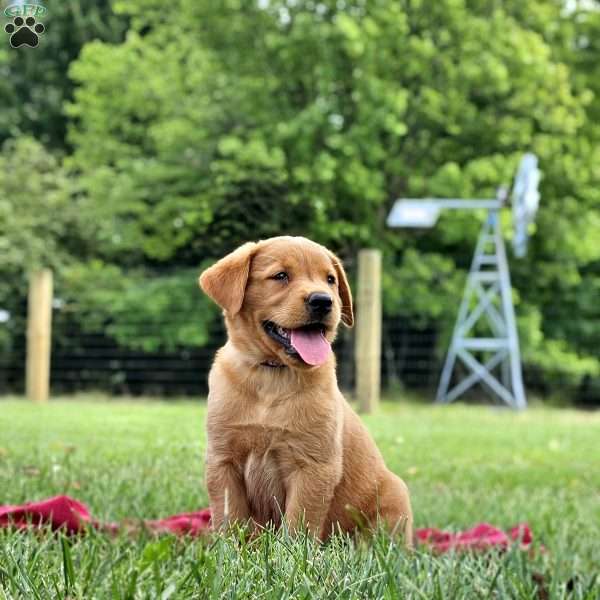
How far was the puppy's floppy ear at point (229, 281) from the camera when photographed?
1.82m

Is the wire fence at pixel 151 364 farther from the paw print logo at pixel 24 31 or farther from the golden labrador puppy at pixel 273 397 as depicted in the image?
the paw print logo at pixel 24 31

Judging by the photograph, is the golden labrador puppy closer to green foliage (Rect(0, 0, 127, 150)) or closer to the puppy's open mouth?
the puppy's open mouth

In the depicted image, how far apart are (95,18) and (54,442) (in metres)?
12.0

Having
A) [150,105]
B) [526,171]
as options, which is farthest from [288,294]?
[150,105]

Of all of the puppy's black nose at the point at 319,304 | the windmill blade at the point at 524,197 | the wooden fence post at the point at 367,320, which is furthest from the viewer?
the windmill blade at the point at 524,197

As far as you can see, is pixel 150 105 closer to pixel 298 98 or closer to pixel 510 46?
pixel 298 98

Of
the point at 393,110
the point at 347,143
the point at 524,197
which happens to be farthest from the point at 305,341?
the point at 393,110

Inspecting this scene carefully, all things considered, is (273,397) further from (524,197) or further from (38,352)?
(524,197)

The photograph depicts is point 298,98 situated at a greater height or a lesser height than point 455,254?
greater

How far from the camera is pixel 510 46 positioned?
13.5 meters

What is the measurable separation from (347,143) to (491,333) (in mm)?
3893

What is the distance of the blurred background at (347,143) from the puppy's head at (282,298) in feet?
21.5

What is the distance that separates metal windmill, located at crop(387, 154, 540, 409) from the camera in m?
9.59

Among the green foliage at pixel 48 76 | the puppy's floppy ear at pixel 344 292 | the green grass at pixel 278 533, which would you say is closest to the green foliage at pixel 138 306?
the green grass at pixel 278 533
